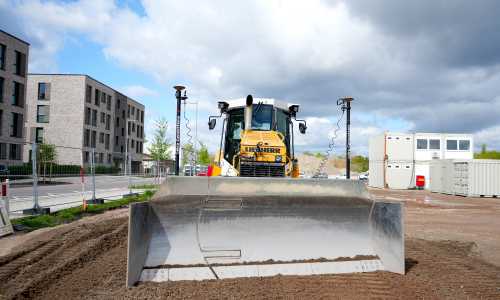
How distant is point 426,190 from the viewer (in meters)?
34.5

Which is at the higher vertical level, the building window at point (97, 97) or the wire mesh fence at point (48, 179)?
the building window at point (97, 97)

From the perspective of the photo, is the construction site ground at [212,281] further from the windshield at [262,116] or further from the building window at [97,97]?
the building window at [97,97]

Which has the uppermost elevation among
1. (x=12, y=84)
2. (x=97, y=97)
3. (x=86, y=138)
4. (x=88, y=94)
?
(x=97, y=97)

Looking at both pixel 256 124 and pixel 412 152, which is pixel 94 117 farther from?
pixel 256 124

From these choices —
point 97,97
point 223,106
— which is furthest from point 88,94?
point 223,106

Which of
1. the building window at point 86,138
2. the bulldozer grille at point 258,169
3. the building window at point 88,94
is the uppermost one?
the building window at point 88,94

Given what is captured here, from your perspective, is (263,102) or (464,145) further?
(464,145)

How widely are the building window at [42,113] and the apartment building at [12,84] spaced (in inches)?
525

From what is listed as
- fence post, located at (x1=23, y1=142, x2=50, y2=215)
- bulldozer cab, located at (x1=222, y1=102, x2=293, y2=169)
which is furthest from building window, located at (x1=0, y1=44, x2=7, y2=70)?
bulldozer cab, located at (x1=222, y1=102, x2=293, y2=169)

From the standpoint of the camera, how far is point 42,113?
48.8m

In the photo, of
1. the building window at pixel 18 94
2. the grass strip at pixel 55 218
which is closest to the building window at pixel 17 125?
the building window at pixel 18 94

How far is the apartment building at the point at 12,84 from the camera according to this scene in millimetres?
33469

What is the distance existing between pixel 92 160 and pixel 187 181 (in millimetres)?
11273

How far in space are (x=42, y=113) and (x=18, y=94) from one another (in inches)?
549
